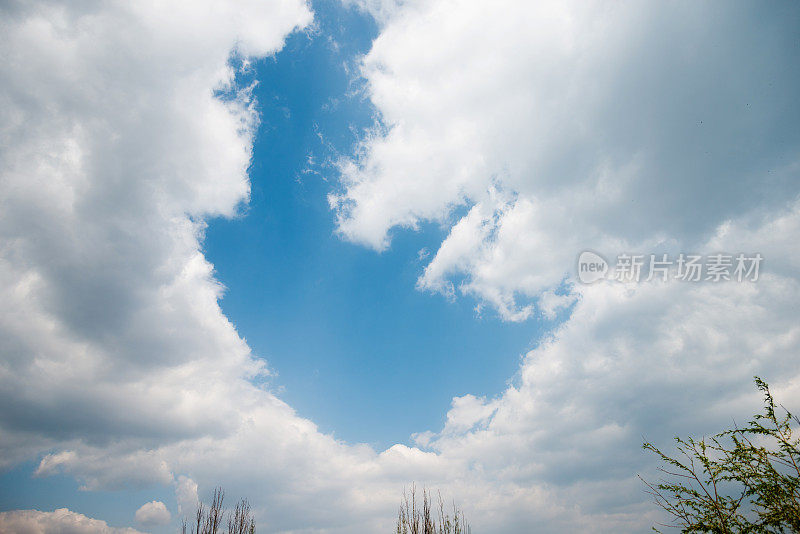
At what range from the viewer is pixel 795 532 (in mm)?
5430

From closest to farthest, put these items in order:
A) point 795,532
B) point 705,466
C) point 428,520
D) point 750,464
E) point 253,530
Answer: point 795,532, point 750,464, point 705,466, point 428,520, point 253,530

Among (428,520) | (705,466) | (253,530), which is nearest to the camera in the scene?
(705,466)

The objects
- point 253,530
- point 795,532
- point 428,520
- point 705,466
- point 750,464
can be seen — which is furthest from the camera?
point 253,530

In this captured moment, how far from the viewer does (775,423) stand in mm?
6008

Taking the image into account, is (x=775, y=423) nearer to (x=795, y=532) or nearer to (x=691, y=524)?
(x=795, y=532)

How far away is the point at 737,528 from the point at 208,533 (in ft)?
75.4

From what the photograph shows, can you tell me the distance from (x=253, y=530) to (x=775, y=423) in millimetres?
24493

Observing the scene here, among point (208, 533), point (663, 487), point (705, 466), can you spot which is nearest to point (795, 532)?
point (705, 466)

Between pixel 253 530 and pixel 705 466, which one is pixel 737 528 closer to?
pixel 705 466

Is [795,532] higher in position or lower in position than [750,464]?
lower

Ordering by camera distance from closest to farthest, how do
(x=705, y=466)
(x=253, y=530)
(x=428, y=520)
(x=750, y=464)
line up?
1. (x=750, y=464)
2. (x=705, y=466)
3. (x=428, y=520)
4. (x=253, y=530)

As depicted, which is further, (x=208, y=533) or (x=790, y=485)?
(x=208, y=533)

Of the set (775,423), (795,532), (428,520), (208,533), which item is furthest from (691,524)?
(208,533)

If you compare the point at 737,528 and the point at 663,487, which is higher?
the point at 663,487
